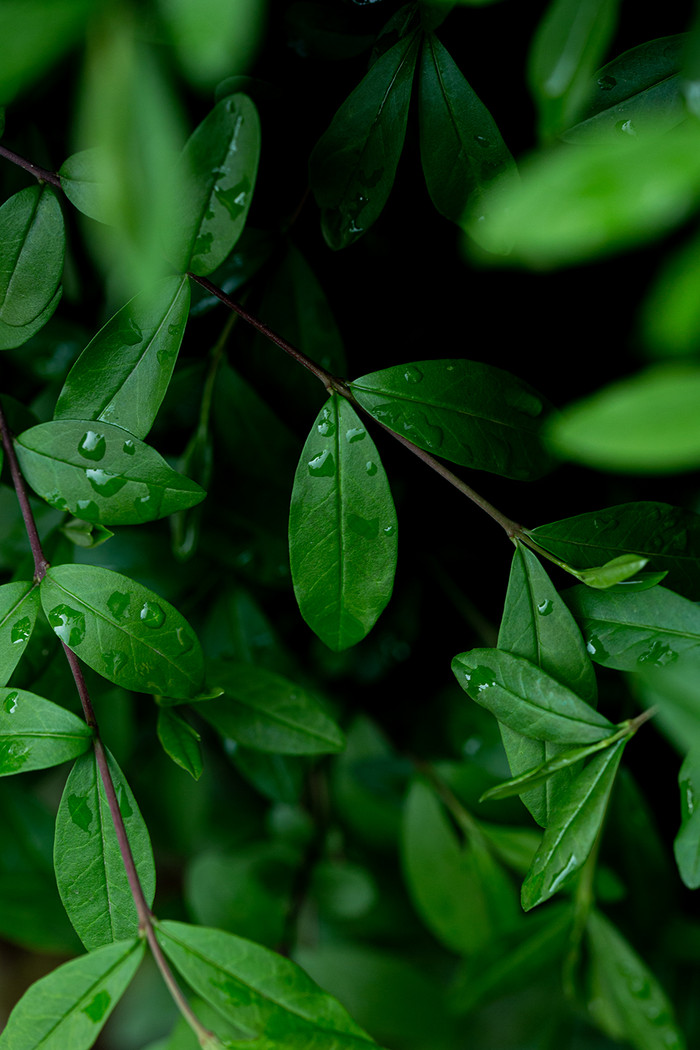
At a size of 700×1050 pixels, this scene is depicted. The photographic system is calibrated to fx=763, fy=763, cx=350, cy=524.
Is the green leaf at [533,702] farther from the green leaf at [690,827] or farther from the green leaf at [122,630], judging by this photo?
the green leaf at [122,630]

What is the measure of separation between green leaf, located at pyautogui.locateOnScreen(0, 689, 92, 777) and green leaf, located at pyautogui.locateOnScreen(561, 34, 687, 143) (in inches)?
16.7

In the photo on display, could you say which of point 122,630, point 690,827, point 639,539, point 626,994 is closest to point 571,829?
point 690,827

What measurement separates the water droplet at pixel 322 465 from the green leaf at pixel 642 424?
23cm

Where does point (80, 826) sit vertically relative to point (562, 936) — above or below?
above

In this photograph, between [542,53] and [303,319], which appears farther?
[303,319]

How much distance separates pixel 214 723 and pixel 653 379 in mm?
433

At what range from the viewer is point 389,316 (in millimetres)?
651

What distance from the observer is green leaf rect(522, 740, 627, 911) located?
0.39m

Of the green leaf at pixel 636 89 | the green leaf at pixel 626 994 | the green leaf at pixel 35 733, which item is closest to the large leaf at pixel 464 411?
the green leaf at pixel 636 89

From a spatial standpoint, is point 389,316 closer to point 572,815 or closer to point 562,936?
point 572,815

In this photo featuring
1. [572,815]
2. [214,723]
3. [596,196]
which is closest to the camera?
[596,196]

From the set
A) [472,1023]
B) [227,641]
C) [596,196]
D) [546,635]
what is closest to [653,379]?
[596,196]

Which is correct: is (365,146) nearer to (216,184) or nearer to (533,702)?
(216,184)

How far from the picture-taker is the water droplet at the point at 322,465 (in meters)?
0.43
